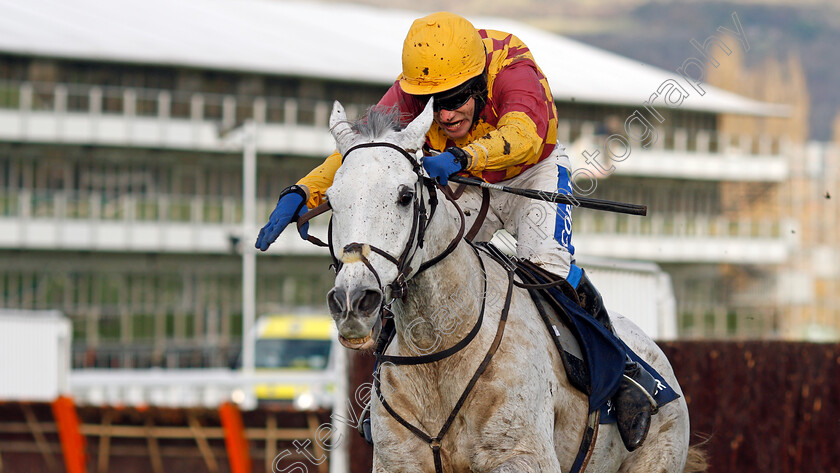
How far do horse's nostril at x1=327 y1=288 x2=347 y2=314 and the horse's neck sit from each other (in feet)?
2.09

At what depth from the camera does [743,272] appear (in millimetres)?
48844

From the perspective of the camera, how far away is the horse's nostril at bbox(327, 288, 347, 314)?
147 inches

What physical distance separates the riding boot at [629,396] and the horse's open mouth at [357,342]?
5.61 feet

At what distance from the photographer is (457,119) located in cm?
501

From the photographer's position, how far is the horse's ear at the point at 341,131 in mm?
4312

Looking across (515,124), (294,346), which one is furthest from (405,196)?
(294,346)

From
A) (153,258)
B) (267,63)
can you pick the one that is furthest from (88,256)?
(267,63)

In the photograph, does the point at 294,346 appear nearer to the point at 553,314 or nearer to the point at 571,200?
the point at 553,314

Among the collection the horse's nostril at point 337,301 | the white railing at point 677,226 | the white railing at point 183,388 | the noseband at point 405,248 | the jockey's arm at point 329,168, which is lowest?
the white railing at point 183,388

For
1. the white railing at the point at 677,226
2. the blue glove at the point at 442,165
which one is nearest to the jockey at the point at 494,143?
the blue glove at the point at 442,165

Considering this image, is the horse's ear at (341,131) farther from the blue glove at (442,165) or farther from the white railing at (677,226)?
the white railing at (677,226)

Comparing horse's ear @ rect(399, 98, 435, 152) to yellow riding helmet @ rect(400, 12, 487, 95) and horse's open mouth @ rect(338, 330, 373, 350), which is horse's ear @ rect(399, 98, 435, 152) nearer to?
yellow riding helmet @ rect(400, 12, 487, 95)

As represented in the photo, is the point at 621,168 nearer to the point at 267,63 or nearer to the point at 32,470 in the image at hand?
the point at 267,63

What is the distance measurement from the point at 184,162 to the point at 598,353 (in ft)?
122
